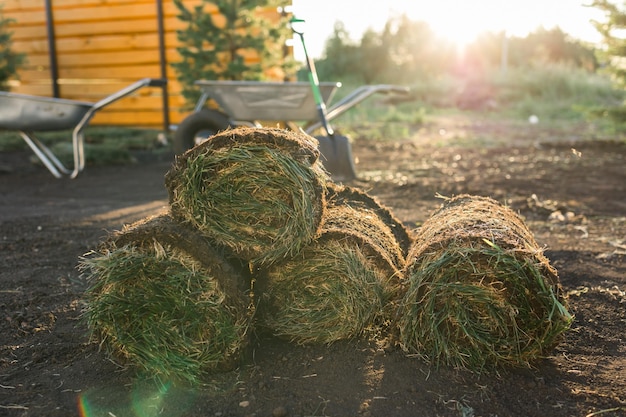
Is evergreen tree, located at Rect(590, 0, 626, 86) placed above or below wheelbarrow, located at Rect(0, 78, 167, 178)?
above

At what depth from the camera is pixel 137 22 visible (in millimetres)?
9383

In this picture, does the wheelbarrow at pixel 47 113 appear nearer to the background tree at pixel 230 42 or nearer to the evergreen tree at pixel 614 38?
the background tree at pixel 230 42

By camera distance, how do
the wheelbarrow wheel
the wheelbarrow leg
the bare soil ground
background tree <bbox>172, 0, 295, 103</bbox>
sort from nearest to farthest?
the bare soil ground < the wheelbarrow leg < the wheelbarrow wheel < background tree <bbox>172, 0, 295, 103</bbox>

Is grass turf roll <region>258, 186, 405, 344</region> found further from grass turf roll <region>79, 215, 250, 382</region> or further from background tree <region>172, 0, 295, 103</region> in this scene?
background tree <region>172, 0, 295, 103</region>

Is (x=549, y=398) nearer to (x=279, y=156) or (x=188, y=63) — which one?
(x=279, y=156)

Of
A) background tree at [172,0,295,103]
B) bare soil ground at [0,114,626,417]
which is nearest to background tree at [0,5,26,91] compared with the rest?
background tree at [172,0,295,103]

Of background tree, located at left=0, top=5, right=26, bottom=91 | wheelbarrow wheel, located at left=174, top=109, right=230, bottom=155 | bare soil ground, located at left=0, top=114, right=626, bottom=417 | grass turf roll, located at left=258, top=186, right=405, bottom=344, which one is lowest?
bare soil ground, located at left=0, top=114, right=626, bottom=417

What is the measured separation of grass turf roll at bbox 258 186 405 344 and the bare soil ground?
0.28 feet

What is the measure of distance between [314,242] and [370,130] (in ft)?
28.6

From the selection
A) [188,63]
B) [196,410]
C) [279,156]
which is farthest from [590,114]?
[196,410]

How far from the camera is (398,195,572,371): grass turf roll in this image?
6.92 ft

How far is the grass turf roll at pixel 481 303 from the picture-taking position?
6.92 feet

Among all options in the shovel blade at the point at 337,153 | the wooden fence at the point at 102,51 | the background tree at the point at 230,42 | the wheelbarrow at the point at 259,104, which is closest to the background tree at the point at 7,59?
the wooden fence at the point at 102,51

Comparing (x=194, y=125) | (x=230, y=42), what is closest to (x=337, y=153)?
(x=194, y=125)
